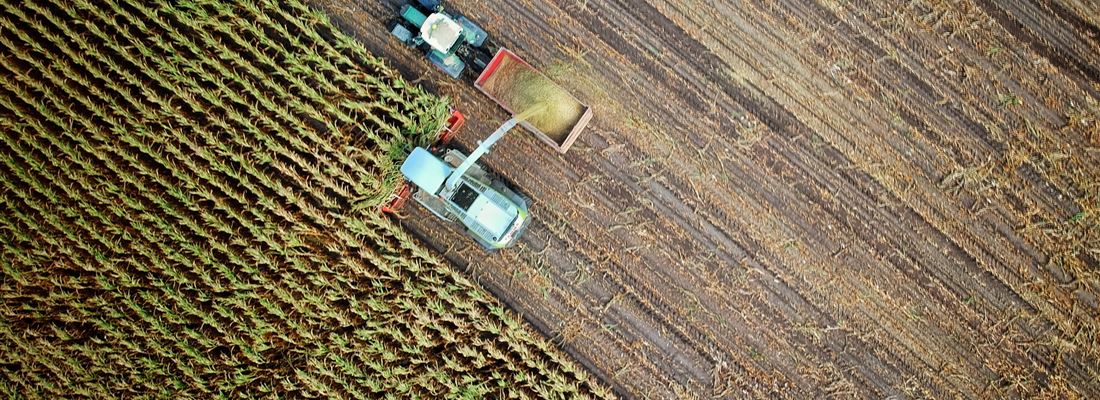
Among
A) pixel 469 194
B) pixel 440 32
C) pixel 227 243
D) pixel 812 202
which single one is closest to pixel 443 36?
pixel 440 32

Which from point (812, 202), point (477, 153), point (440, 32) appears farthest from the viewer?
point (812, 202)

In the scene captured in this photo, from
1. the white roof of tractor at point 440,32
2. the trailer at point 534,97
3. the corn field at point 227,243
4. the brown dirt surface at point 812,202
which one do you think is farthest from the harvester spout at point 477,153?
the white roof of tractor at point 440,32

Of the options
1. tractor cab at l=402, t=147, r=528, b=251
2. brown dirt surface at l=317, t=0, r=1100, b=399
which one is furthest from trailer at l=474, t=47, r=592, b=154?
tractor cab at l=402, t=147, r=528, b=251

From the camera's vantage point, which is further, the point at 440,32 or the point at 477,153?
the point at 440,32

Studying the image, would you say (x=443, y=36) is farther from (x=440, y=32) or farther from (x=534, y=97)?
(x=534, y=97)

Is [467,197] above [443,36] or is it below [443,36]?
below
